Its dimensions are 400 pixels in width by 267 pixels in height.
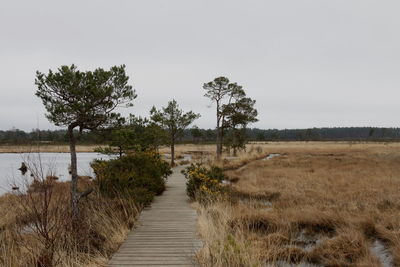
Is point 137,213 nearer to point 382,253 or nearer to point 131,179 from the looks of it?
point 131,179

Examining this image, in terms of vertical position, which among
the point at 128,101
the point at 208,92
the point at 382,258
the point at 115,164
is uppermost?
the point at 208,92

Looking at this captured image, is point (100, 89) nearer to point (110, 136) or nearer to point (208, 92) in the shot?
point (110, 136)

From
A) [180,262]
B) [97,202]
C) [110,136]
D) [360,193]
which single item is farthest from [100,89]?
[360,193]

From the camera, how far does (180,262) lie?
233 inches

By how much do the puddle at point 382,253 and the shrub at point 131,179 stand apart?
670cm

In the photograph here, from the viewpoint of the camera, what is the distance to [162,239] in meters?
7.30

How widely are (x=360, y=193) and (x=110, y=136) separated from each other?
36.9 ft

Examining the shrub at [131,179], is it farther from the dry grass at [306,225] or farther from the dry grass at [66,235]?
the dry grass at [306,225]

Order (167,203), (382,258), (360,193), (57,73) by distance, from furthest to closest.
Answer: (360,193) → (167,203) → (57,73) → (382,258)

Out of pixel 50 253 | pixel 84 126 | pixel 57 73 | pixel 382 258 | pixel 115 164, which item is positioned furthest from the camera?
pixel 115 164

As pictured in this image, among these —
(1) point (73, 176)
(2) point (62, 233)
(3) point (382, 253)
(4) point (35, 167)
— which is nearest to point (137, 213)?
(1) point (73, 176)

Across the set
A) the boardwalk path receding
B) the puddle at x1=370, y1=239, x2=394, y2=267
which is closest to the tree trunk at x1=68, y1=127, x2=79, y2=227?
the boardwalk path receding

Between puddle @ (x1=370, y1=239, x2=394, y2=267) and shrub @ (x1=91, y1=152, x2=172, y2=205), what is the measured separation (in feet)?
22.0

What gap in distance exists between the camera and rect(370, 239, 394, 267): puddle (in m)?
7.68
